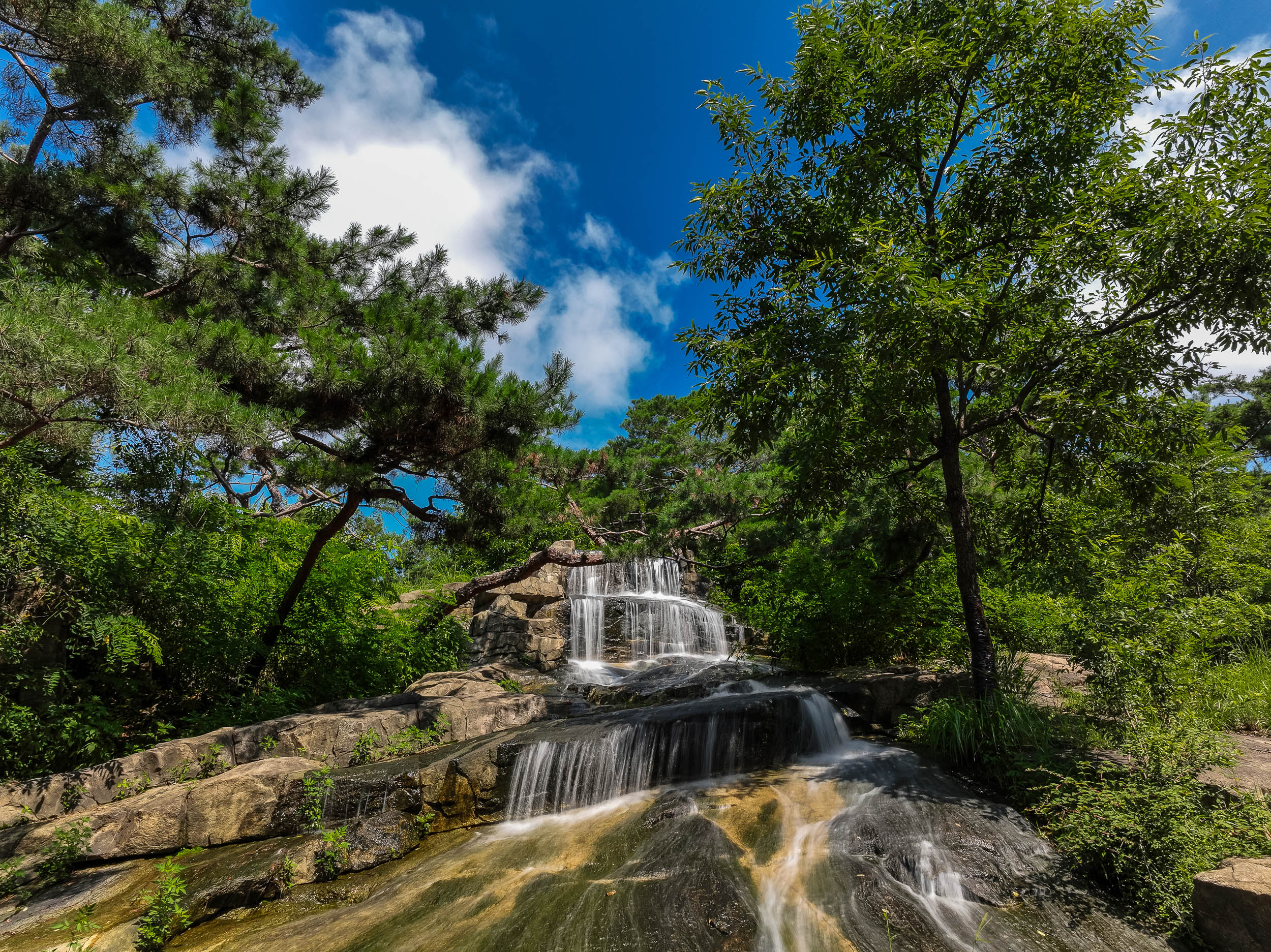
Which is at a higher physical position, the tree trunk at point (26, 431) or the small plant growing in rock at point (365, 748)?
the tree trunk at point (26, 431)

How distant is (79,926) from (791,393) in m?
8.73

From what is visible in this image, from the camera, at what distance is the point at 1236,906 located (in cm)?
317

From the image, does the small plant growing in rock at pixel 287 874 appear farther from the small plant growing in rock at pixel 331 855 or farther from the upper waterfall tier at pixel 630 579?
the upper waterfall tier at pixel 630 579

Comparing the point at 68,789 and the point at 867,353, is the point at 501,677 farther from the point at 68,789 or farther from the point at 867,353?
the point at 867,353

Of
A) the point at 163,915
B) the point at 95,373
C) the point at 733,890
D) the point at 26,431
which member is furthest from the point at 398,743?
the point at 95,373

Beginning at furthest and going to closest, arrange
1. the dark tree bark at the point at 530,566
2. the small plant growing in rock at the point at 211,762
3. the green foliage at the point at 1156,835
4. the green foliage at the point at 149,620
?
the dark tree bark at the point at 530,566 < the small plant growing in rock at the point at 211,762 < the green foliage at the point at 149,620 < the green foliage at the point at 1156,835

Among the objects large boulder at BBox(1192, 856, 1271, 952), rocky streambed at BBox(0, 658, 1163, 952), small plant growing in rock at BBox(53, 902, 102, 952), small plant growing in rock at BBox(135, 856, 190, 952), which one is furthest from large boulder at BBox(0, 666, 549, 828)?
large boulder at BBox(1192, 856, 1271, 952)

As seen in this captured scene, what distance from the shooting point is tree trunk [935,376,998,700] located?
249 inches

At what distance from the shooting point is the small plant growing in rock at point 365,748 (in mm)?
6922

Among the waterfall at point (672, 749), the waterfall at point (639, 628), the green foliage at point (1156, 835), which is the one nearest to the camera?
the green foliage at point (1156, 835)

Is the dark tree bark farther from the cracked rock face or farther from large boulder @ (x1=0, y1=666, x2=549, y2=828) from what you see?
the cracked rock face

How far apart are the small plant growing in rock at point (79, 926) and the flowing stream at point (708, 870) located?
0.65 m

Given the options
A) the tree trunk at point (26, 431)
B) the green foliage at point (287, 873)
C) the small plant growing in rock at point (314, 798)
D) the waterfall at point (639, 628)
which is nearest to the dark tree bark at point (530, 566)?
the small plant growing in rock at point (314, 798)

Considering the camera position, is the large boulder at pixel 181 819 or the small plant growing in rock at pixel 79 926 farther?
the large boulder at pixel 181 819
